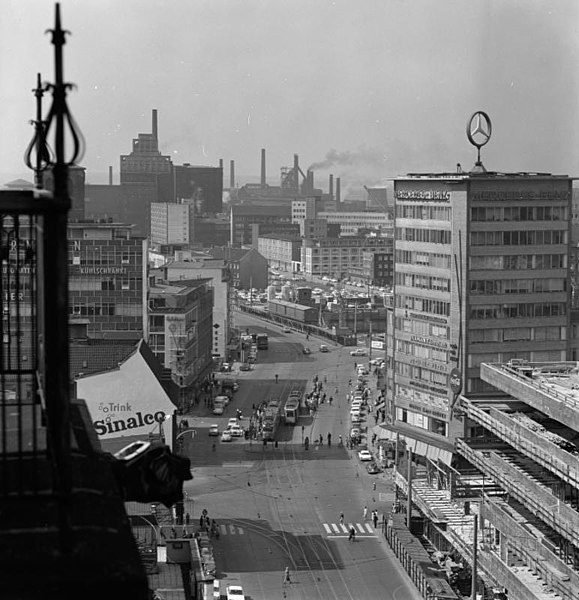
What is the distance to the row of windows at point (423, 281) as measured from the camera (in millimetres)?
34750

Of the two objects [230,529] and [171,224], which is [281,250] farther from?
[230,529]

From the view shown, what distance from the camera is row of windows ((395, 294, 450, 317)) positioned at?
3475 centimetres

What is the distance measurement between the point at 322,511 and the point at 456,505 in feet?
10.8

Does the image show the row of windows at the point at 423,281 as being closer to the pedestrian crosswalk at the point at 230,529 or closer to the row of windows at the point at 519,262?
the row of windows at the point at 519,262

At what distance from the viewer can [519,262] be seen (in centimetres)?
3412

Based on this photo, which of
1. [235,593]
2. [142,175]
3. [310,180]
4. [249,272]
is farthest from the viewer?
[310,180]

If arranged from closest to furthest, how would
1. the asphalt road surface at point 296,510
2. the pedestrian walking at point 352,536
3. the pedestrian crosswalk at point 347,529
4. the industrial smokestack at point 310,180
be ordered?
the asphalt road surface at point 296,510
the pedestrian walking at point 352,536
the pedestrian crosswalk at point 347,529
the industrial smokestack at point 310,180

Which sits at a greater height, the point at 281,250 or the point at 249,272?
the point at 281,250

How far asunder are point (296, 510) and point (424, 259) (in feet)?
25.3

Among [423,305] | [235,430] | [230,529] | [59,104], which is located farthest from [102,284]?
[59,104]

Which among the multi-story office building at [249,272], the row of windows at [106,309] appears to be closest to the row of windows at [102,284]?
the row of windows at [106,309]

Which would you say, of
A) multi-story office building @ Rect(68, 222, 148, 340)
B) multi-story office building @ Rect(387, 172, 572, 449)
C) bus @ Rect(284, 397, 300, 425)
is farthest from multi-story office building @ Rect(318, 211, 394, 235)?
multi-story office building @ Rect(387, 172, 572, 449)

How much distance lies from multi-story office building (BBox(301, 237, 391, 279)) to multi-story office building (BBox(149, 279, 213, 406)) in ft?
180

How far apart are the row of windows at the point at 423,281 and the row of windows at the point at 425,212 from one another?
147 centimetres
